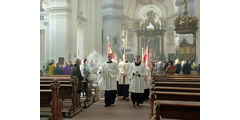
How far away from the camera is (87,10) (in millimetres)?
21156

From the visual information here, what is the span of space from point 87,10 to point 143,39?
52.0 feet

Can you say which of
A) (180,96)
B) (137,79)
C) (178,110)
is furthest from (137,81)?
(178,110)

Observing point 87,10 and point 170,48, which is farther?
point 170,48

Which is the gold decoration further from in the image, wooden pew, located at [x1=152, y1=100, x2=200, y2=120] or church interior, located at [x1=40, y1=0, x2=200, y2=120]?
wooden pew, located at [x1=152, y1=100, x2=200, y2=120]

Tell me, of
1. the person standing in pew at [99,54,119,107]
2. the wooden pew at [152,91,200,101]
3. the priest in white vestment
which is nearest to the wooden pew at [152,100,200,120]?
the wooden pew at [152,91,200,101]

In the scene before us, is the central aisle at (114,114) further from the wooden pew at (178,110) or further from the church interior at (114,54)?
the wooden pew at (178,110)

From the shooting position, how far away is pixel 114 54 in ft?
41.1

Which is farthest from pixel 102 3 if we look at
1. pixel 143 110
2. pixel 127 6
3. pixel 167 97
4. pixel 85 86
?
pixel 167 97

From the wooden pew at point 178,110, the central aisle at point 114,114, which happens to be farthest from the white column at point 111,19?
the wooden pew at point 178,110

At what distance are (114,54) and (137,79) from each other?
4448mm

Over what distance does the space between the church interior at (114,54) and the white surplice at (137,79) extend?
38cm

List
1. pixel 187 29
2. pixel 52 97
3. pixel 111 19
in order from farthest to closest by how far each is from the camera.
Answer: pixel 111 19
pixel 187 29
pixel 52 97

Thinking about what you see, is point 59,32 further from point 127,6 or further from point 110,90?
point 127,6

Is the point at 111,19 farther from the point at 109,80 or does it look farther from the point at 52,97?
the point at 52,97
